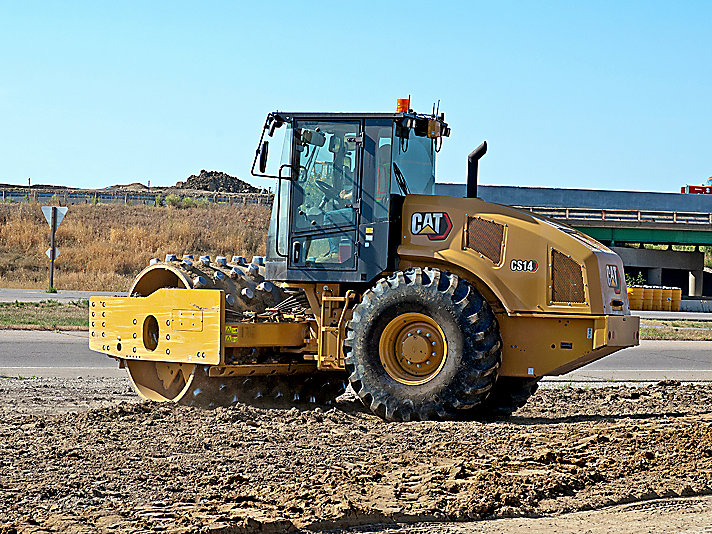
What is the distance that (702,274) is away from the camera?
56250 millimetres

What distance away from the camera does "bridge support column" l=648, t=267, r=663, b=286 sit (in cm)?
5619

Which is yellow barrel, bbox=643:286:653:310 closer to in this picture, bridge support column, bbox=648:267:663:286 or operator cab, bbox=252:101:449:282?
bridge support column, bbox=648:267:663:286

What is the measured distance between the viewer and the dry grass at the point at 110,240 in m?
44.7

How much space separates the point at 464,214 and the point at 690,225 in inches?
1775

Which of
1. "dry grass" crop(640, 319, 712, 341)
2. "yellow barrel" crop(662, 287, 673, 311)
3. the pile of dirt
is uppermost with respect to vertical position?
the pile of dirt

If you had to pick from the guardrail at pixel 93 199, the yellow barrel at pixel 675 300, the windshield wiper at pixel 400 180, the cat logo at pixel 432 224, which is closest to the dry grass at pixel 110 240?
the guardrail at pixel 93 199

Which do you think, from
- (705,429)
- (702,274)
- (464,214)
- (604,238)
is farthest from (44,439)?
(702,274)

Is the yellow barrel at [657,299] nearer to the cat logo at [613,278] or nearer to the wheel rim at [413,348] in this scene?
the cat logo at [613,278]

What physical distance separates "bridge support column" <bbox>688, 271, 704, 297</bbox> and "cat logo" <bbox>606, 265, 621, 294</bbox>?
5034 cm

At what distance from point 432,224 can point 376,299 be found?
93 cm

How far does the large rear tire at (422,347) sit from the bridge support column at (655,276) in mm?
50507

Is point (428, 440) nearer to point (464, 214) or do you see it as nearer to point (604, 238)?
point (464, 214)

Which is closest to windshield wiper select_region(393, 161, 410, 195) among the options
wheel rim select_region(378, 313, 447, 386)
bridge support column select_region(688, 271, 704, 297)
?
wheel rim select_region(378, 313, 447, 386)

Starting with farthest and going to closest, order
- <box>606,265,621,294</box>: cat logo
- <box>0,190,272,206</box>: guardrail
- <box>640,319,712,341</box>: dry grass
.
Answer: <box>0,190,272,206</box>: guardrail
<box>640,319,712,341</box>: dry grass
<box>606,265,621,294</box>: cat logo
